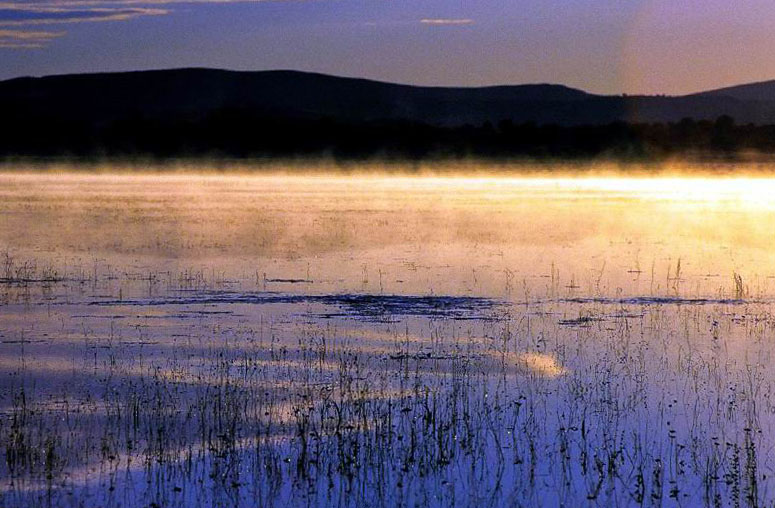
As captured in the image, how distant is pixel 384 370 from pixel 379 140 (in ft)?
243

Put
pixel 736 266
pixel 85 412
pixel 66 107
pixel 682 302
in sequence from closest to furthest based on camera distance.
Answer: pixel 85 412 → pixel 682 302 → pixel 736 266 → pixel 66 107

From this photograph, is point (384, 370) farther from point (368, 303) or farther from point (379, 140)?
point (379, 140)

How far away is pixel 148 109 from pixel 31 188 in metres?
86.7

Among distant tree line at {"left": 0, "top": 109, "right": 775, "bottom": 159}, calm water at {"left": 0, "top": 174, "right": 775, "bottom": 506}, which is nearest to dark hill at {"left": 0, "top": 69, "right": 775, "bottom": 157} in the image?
distant tree line at {"left": 0, "top": 109, "right": 775, "bottom": 159}

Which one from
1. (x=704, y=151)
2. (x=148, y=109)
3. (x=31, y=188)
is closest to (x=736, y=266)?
(x=31, y=188)

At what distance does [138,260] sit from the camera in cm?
2125

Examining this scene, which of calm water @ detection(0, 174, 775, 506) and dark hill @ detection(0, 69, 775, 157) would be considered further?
dark hill @ detection(0, 69, 775, 157)

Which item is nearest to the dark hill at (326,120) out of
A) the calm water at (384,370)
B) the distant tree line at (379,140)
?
the distant tree line at (379,140)

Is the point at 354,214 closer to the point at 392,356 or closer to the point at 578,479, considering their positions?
the point at 392,356

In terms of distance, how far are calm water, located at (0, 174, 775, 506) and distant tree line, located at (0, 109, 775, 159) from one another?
57.3 meters

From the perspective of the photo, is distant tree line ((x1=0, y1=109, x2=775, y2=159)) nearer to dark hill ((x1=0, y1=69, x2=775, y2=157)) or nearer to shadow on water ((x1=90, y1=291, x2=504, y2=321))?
dark hill ((x1=0, y1=69, x2=775, y2=157))

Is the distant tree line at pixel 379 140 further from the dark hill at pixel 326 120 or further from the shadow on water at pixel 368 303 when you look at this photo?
the shadow on water at pixel 368 303

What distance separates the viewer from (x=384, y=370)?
1208 cm

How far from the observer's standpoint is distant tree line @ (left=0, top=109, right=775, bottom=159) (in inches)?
3263
